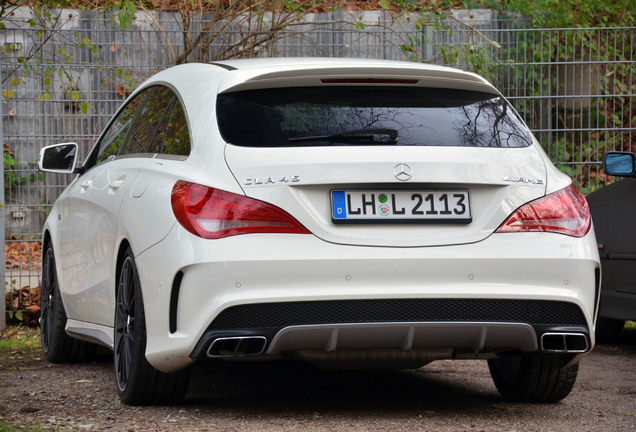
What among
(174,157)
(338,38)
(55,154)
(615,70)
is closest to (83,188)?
(55,154)

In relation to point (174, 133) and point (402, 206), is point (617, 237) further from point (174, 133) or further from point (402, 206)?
point (174, 133)

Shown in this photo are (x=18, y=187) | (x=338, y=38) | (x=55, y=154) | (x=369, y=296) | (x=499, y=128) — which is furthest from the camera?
(x=338, y=38)

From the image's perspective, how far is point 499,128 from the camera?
201 inches

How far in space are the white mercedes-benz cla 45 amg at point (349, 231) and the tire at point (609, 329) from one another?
3.34m

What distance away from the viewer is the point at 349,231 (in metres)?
4.61

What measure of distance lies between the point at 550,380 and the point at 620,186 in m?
2.84

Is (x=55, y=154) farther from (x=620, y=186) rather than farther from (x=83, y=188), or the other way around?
(x=620, y=186)

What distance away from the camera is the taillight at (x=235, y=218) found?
4.57 m

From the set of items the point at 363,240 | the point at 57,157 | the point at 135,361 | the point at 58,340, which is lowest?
the point at 58,340

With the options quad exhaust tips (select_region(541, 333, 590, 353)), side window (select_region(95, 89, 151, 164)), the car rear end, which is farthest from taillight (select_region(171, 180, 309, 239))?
side window (select_region(95, 89, 151, 164))

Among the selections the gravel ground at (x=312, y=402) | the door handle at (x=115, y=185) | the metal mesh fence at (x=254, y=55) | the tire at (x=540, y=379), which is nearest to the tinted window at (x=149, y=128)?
the door handle at (x=115, y=185)

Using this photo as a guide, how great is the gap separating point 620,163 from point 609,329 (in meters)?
1.62

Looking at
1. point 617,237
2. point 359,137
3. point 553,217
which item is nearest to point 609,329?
point 617,237

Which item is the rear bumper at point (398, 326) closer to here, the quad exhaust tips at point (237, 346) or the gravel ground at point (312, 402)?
the quad exhaust tips at point (237, 346)
